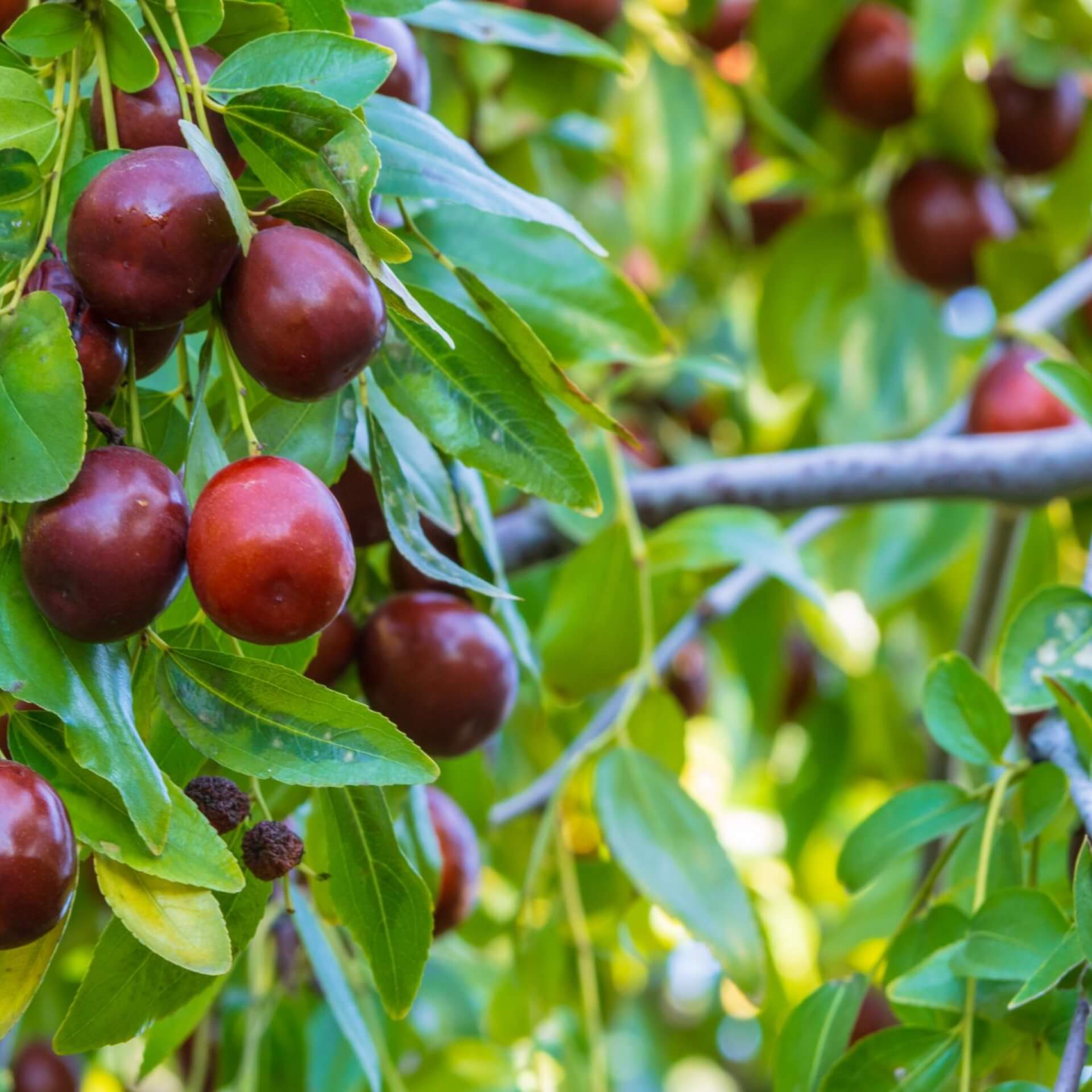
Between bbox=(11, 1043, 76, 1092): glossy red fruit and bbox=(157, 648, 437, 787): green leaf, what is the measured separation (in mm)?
972

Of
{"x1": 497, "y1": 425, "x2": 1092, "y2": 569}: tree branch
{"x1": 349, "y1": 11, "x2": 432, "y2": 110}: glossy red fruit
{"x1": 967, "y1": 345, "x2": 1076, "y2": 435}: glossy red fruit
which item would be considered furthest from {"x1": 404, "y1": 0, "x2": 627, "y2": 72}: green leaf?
{"x1": 967, "y1": 345, "x2": 1076, "y2": 435}: glossy red fruit

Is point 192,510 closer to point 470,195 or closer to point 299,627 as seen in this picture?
point 299,627

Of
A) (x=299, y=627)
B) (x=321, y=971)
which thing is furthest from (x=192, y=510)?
(x=321, y=971)

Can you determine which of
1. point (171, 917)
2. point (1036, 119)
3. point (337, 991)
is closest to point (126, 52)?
point (171, 917)

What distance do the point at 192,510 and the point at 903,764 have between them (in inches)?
52.6

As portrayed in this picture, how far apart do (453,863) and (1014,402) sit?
0.77 meters

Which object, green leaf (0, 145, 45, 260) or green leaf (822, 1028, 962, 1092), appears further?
green leaf (822, 1028, 962, 1092)

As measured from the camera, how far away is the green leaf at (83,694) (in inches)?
22.7

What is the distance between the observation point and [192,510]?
61 centimetres

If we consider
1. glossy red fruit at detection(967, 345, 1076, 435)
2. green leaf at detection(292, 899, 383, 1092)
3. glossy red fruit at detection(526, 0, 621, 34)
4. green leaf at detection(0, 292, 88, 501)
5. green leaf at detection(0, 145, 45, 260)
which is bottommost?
green leaf at detection(292, 899, 383, 1092)

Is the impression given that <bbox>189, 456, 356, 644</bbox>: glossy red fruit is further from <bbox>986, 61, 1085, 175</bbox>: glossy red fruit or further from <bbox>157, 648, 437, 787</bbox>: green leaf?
<bbox>986, 61, 1085, 175</bbox>: glossy red fruit

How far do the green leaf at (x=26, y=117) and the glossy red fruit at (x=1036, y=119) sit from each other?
1.33 m

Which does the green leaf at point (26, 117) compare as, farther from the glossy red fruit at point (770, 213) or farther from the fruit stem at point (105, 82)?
the glossy red fruit at point (770, 213)

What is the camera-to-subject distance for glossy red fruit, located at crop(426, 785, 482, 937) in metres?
1.00
